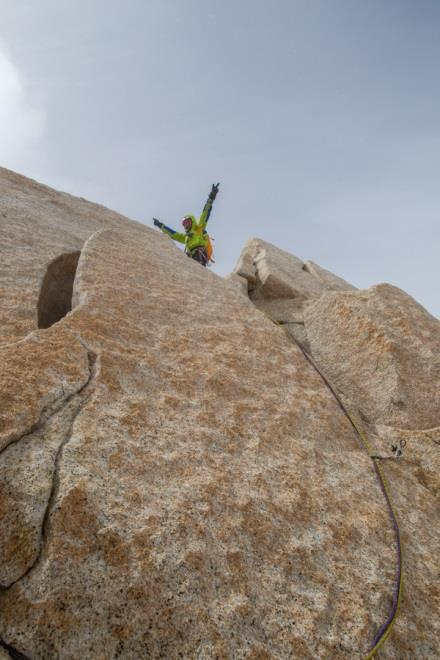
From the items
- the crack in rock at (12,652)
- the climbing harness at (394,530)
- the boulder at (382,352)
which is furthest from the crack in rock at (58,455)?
the boulder at (382,352)

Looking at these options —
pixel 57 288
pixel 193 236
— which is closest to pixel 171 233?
pixel 193 236

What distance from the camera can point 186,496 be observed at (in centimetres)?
302

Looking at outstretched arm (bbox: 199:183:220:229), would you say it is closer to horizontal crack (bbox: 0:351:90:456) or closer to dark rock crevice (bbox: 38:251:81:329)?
dark rock crevice (bbox: 38:251:81:329)

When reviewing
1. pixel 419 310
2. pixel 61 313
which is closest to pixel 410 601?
pixel 419 310

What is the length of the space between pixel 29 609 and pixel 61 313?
15.1 feet

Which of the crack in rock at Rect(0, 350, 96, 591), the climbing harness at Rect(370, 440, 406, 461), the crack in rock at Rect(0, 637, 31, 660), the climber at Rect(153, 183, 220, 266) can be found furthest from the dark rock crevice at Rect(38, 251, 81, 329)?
the climber at Rect(153, 183, 220, 266)

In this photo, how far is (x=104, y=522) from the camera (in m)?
2.62

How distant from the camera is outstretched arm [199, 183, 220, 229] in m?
16.7

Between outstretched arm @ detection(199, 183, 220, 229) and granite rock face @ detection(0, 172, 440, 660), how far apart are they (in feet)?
38.5

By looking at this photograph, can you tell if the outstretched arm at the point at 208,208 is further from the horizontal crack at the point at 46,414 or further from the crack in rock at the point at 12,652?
the crack in rock at the point at 12,652

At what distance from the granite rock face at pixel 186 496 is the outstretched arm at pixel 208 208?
11.7 meters

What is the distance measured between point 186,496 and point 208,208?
1587cm

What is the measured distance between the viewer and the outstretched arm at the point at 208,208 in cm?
1667

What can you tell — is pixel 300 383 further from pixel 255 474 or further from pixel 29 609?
pixel 29 609
